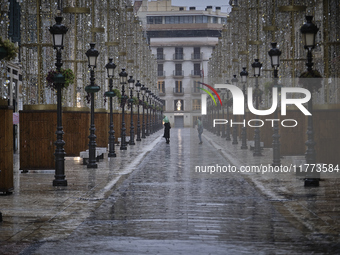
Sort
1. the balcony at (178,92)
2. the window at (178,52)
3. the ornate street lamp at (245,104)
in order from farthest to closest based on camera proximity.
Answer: the balcony at (178,92)
the window at (178,52)
the ornate street lamp at (245,104)

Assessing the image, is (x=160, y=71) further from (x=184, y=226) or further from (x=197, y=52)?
(x=184, y=226)

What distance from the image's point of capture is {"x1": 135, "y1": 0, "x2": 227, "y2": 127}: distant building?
130250 mm

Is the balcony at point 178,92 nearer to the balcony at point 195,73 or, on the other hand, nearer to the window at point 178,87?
the window at point 178,87

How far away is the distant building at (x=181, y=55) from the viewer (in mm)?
130250

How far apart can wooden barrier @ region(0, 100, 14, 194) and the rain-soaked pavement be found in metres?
2.32

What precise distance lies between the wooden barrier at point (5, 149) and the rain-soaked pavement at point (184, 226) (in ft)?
7.60

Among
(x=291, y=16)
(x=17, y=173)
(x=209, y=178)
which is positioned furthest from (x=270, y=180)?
(x=291, y=16)

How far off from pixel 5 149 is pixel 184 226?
5643mm

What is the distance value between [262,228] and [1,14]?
25.3ft

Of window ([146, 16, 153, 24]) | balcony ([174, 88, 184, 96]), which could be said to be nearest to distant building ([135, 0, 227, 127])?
balcony ([174, 88, 184, 96])

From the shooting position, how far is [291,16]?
26.9 metres

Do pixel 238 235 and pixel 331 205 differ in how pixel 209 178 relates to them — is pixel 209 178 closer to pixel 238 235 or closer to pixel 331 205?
pixel 331 205

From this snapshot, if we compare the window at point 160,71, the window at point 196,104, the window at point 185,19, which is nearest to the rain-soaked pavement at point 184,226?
the window at point 196,104

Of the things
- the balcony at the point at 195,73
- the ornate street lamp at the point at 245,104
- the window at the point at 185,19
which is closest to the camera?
the ornate street lamp at the point at 245,104
